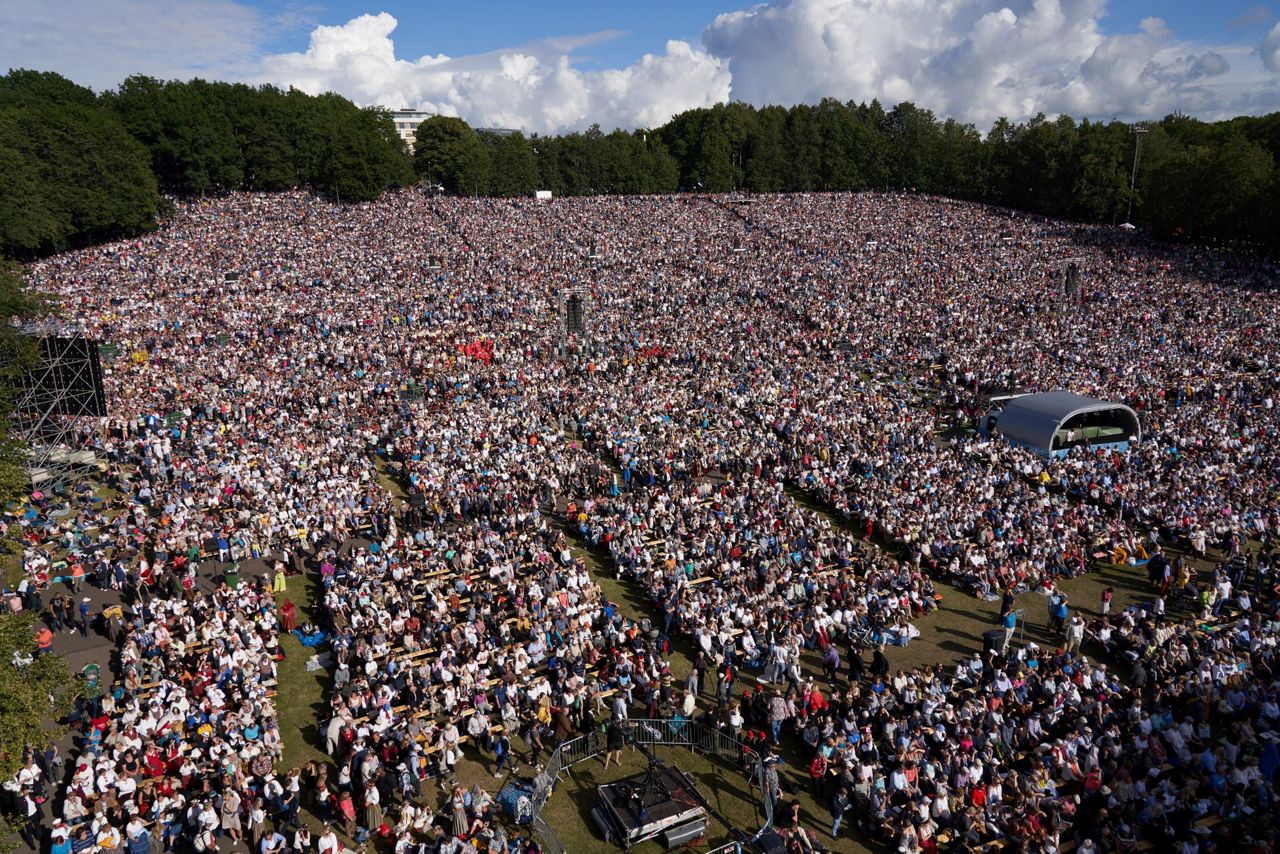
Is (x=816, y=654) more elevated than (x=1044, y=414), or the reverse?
(x=1044, y=414)

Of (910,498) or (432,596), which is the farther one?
(910,498)

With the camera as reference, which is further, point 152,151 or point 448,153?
point 448,153

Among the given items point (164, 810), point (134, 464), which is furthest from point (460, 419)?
point (164, 810)

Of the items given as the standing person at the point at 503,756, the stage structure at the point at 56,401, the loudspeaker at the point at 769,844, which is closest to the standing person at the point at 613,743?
the standing person at the point at 503,756

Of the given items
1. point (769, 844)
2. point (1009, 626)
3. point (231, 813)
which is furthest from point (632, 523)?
point (231, 813)

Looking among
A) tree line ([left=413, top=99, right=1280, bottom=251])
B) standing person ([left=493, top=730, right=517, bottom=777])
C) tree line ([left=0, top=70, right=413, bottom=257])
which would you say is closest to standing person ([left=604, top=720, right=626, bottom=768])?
standing person ([left=493, top=730, right=517, bottom=777])

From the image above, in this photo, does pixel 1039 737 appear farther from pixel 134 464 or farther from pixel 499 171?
pixel 499 171

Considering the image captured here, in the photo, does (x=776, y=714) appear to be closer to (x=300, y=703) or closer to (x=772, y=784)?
(x=772, y=784)

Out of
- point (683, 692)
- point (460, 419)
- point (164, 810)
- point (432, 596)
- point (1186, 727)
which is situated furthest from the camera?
point (460, 419)
